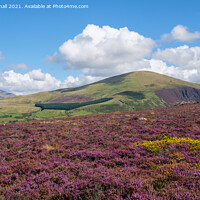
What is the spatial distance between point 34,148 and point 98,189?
29.4 ft

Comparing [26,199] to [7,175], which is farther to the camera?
[7,175]

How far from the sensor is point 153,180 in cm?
635

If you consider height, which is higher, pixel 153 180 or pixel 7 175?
pixel 153 180

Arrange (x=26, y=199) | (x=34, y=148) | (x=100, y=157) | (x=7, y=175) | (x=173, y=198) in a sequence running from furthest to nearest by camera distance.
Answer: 1. (x=34, y=148)
2. (x=100, y=157)
3. (x=7, y=175)
4. (x=26, y=199)
5. (x=173, y=198)

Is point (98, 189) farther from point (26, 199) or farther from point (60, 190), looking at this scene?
point (26, 199)

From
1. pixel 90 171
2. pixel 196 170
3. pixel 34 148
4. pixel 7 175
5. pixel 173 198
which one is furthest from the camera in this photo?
pixel 34 148

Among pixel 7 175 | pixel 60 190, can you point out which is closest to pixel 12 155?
pixel 7 175

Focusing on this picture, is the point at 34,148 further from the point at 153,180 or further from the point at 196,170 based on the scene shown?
the point at 196,170

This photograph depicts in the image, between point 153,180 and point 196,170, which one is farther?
point 196,170

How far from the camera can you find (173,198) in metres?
5.16

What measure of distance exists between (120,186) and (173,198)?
1.89 meters

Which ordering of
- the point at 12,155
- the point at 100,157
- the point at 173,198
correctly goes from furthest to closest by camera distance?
the point at 12,155
the point at 100,157
the point at 173,198

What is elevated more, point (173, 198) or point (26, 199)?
point (173, 198)

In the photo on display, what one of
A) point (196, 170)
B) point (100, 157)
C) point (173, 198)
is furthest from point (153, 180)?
point (100, 157)
